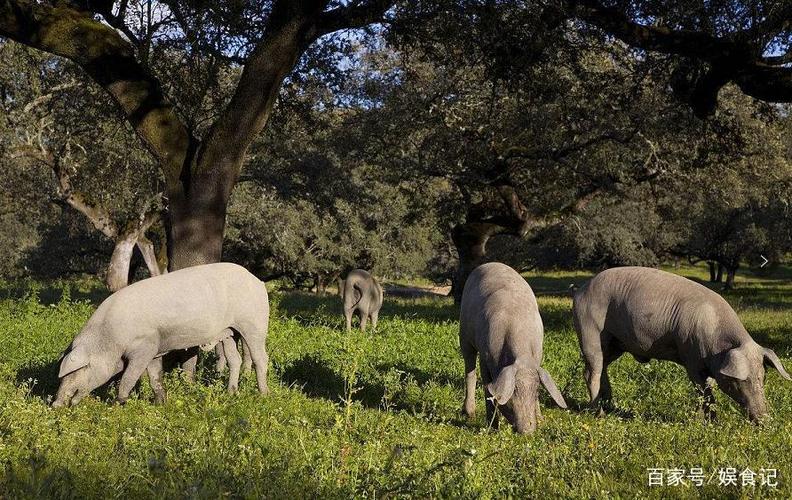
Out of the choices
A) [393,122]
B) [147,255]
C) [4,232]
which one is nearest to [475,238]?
[393,122]

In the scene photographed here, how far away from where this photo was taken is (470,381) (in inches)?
389

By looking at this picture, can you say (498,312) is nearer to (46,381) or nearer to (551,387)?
(551,387)

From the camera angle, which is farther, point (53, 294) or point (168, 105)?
point (53, 294)

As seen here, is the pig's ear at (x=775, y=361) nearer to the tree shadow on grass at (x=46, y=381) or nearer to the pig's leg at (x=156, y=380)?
the pig's leg at (x=156, y=380)

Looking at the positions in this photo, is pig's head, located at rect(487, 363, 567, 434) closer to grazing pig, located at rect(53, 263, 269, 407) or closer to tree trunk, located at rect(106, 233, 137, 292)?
grazing pig, located at rect(53, 263, 269, 407)

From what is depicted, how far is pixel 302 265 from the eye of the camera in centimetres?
4466

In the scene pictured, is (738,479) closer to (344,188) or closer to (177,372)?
(177,372)

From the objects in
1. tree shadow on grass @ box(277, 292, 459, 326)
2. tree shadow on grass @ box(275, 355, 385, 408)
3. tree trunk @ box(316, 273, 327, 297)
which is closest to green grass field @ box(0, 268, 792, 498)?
tree shadow on grass @ box(275, 355, 385, 408)

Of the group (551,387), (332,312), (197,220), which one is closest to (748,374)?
(551,387)

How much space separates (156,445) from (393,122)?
19.3 meters

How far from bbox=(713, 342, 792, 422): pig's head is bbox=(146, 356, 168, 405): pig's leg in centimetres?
650

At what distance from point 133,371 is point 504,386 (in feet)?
14.5

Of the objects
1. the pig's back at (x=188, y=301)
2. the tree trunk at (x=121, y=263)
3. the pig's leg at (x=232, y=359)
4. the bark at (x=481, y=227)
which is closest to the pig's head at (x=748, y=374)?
the pig's back at (x=188, y=301)

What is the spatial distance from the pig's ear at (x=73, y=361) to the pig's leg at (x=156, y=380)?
848 millimetres
